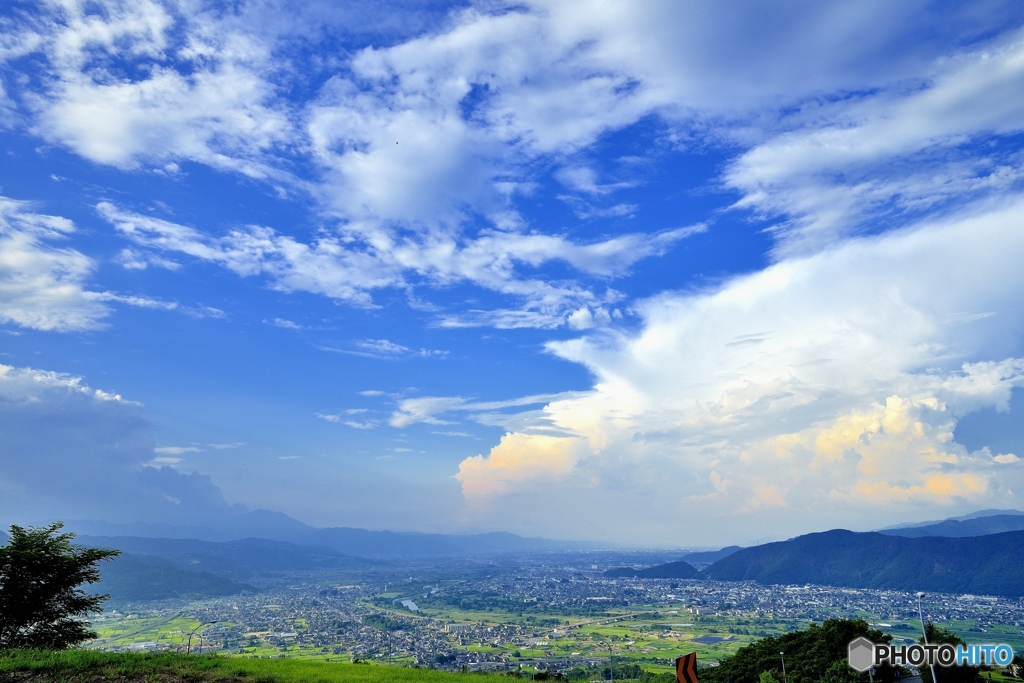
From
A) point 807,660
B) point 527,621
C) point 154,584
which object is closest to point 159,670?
point 807,660

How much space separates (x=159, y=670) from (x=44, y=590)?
481 inches

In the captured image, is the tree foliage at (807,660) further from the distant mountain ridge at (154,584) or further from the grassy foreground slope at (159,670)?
the distant mountain ridge at (154,584)

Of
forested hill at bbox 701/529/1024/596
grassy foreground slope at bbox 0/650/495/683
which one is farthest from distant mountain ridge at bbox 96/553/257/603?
forested hill at bbox 701/529/1024/596

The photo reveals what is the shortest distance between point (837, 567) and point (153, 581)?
215447mm

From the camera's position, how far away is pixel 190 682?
15.4m

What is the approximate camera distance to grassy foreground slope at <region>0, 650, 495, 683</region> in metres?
14.9

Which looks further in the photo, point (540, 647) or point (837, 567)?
point (837, 567)

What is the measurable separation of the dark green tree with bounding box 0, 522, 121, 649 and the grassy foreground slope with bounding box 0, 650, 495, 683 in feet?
24.5

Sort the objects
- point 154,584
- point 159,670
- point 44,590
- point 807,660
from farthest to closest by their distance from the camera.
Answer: point 154,584
point 807,660
point 44,590
point 159,670

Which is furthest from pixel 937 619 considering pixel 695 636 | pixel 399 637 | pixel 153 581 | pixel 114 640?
pixel 153 581

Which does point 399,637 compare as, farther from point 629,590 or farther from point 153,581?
point 153,581

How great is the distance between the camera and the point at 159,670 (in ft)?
52.4

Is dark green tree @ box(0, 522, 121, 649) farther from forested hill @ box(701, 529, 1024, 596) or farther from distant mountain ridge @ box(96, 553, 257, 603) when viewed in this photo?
forested hill @ box(701, 529, 1024, 596)

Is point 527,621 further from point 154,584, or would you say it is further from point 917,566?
point 917,566
